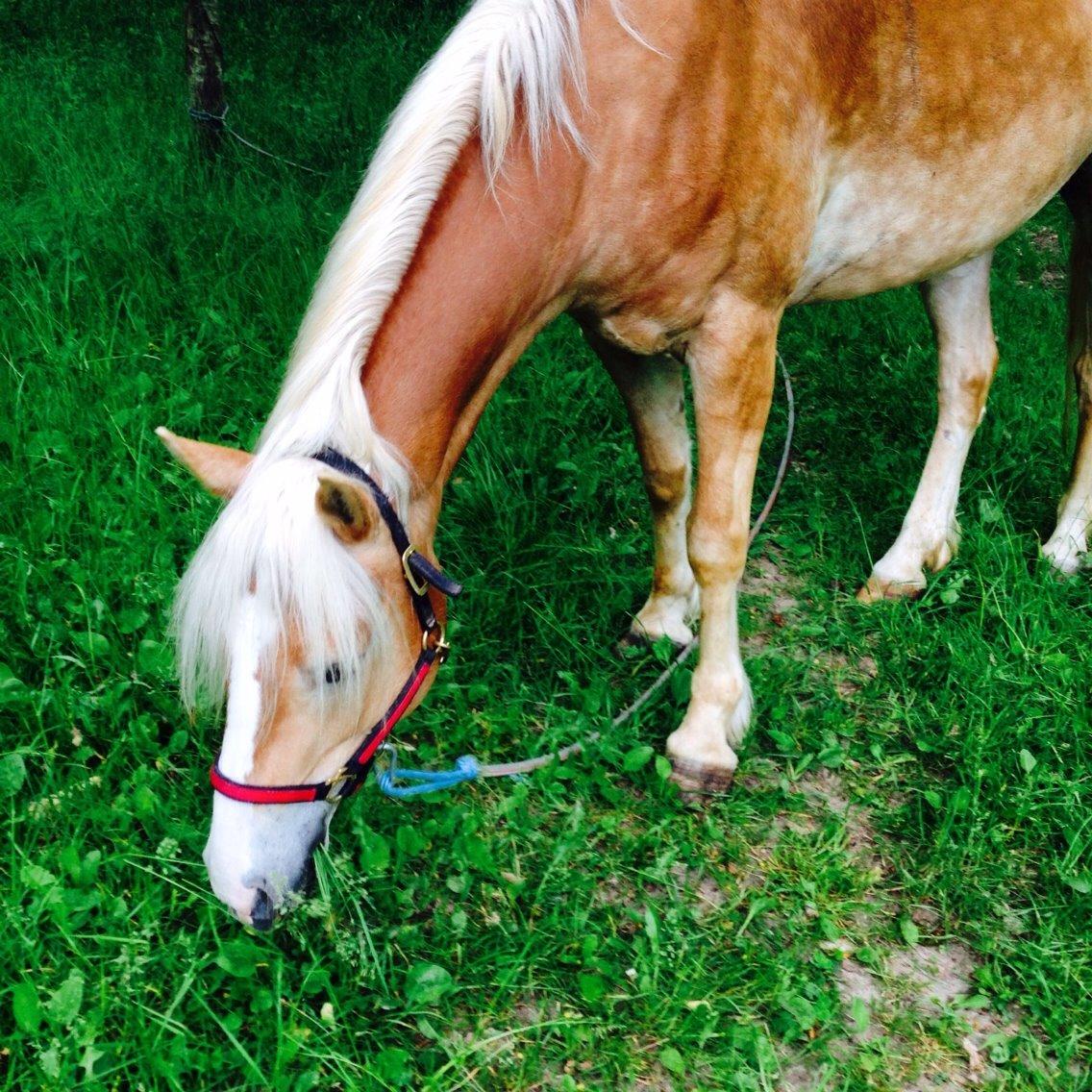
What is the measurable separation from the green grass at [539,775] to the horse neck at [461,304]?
32.9 inches

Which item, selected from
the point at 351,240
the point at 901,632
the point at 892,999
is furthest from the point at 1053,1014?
the point at 351,240

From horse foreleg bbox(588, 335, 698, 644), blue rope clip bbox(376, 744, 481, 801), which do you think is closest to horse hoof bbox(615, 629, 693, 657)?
horse foreleg bbox(588, 335, 698, 644)

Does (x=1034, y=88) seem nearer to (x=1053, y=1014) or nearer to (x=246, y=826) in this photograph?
(x=1053, y=1014)

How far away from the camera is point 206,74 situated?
16.9 ft

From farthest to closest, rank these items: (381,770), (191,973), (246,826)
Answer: (381,770), (191,973), (246,826)

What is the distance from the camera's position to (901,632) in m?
3.26

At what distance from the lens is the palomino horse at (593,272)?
1792mm

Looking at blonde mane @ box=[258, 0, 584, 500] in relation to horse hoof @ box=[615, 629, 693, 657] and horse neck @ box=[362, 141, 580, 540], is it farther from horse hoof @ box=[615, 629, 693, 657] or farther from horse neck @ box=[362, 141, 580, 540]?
horse hoof @ box=[615, 629, 693, 657]

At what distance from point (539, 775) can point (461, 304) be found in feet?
3.89

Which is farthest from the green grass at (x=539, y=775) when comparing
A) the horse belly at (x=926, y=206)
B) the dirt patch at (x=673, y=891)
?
the horse belly at (x=926, y=206)

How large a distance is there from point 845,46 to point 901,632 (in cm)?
164

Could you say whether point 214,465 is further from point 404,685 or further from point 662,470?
point 662,470

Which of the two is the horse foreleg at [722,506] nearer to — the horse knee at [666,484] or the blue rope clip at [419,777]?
the horse knee at [666,484]

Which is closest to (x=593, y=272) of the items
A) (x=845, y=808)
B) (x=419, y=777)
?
(x=419, y=777)
